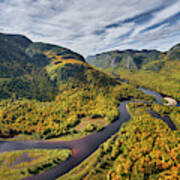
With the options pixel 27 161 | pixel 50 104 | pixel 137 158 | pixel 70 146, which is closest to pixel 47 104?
pixel 50 104

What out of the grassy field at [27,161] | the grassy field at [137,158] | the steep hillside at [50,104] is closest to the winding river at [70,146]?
the grassy field at [27,161]

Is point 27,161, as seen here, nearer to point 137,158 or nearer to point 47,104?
point 137,158

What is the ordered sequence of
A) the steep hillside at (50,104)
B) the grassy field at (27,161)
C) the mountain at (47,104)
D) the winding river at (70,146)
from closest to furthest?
the winding river at (70,146)
the grassy field at (27,161)
the steep hillside at (50,104)
the mountain at (47,104)

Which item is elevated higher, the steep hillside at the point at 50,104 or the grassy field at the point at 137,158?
the steep hillside at the point at 50,104

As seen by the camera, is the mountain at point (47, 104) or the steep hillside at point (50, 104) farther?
the mountain at point (47, 104)

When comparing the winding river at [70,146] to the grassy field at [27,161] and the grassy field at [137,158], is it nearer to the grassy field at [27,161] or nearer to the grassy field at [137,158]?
the grassy field at [27,161]

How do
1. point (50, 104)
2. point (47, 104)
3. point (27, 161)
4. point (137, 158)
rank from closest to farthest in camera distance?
point (137, 158) → point (27, 161) → point (47, 104) → point (50, 104)

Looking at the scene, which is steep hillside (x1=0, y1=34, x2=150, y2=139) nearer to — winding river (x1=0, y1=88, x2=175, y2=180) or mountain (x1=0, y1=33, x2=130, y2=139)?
mountain (x1=0, y1=33, x2=130, y2=139)

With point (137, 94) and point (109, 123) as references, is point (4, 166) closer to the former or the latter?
point (109, 123)
